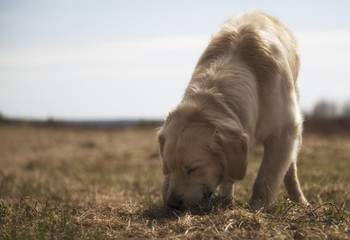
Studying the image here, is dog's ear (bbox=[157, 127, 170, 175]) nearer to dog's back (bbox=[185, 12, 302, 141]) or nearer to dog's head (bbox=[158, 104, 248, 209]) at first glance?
dog's head (bbox=[158, 104, 248, 209])

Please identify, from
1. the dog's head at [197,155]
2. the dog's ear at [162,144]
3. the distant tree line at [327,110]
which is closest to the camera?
the dog's head at [197,155]

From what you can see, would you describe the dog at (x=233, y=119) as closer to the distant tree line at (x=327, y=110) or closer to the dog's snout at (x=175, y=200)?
the dog's snout at (x=175, y=200)

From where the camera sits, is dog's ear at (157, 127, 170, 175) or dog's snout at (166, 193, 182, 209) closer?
dog's snout at (166, 193, 182, 209)

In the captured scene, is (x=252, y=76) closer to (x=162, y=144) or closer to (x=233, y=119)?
(x=233, y=119)

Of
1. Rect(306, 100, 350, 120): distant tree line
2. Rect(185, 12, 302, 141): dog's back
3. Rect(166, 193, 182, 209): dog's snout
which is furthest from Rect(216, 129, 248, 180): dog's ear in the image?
Rect(306, 100, 350, 120): distant tree line

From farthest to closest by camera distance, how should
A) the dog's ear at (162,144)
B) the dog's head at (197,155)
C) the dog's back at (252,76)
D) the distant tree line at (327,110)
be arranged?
the distant tree line at (327,110)
the dog's back at (252,76)
the dog's ear at (162,144)
the dog's head at (197,155)

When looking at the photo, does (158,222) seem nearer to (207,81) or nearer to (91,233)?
(91,233)

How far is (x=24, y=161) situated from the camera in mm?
12484

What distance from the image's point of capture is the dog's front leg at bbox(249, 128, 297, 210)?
415 centimetres

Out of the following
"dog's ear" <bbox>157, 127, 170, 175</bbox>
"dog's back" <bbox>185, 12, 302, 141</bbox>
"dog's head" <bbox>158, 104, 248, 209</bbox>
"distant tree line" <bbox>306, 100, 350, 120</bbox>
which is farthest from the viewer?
"distant tree line" <bbox>306, 100, 350, 120</bbox>

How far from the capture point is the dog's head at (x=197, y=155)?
12.0ft

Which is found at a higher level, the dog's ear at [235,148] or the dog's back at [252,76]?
the dog's back at [252,76]

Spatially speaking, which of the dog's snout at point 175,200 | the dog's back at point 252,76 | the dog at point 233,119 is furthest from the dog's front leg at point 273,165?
the dog's snout at point 175,200

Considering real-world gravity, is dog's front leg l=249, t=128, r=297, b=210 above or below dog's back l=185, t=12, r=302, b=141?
below
